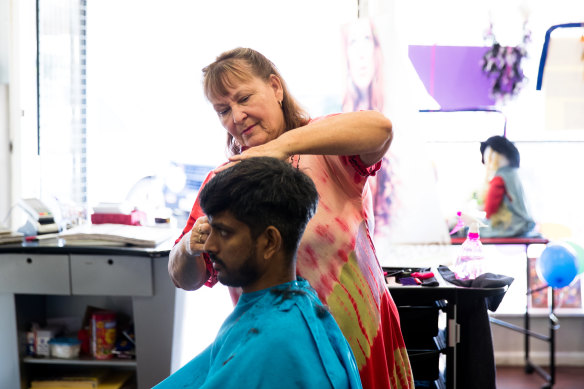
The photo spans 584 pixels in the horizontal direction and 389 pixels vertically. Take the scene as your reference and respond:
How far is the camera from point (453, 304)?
217cm

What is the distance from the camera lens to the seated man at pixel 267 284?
35.9 inches

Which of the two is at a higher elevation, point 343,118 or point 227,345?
point 343,118

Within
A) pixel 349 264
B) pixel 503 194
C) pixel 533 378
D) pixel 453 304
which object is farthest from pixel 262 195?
pixel 533 378

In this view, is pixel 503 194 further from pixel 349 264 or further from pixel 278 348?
pixel 278 348

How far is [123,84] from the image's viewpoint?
10.7ft

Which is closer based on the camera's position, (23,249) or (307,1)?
(23,249)

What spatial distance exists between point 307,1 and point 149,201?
136 centimetres

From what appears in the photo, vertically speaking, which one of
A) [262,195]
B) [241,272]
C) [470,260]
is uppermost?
[262,195]

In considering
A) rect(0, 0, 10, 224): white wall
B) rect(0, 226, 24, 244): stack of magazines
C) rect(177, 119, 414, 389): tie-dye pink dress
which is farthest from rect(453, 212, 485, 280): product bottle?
rect(0, 0, 10, 224): white wall

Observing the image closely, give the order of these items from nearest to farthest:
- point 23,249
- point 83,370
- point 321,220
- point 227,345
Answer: point 227,345 → point 321,220 → point 23,249 → point 83,370

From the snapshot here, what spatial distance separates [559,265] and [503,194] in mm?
579

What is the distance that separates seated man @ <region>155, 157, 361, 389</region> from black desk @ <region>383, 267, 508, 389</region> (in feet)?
4.01

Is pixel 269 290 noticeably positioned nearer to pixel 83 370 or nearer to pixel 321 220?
pixel 321 220

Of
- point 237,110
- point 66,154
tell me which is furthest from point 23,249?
point 237,110
